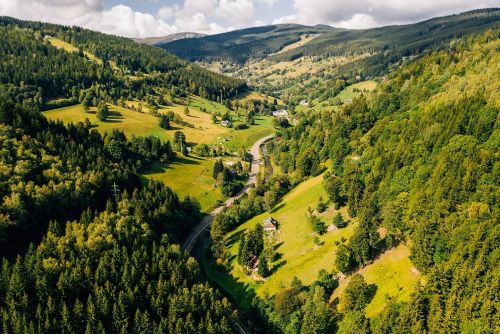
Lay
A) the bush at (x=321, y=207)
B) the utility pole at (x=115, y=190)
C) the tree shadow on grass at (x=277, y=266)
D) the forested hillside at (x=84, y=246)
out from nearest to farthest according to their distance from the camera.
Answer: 1. the forested hillside at (x=84, y=246)
2. the tree shadow on grass at (x=277, y=266)
3. the bush at (x=321, y=207)
4. the utility pole at (x=115, y=190)

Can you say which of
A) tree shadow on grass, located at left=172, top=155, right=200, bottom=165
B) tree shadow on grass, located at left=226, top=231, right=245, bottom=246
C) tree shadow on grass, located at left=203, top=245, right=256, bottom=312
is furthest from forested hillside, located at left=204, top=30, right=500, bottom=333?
tree shadow on grass, located at left=172, top=155, right=200, bottom=165

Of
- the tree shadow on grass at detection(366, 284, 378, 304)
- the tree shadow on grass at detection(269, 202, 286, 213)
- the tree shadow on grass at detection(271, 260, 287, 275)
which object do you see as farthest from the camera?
the tree shadow on grass at detection(269, 202, 286, 213)

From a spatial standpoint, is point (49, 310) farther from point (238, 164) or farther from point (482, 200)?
point (238, 164)

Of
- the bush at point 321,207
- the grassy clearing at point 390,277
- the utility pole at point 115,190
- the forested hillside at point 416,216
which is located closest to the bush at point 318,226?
the forested hillside at point 416,216

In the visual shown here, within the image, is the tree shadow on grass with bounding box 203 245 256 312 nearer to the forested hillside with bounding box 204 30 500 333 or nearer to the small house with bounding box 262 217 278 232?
the forested hillside with bounding box 204 30 500 333

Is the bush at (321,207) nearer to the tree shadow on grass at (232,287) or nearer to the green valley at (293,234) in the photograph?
the green valley at (293,234)

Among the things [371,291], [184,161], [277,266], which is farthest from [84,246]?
[184,161]
